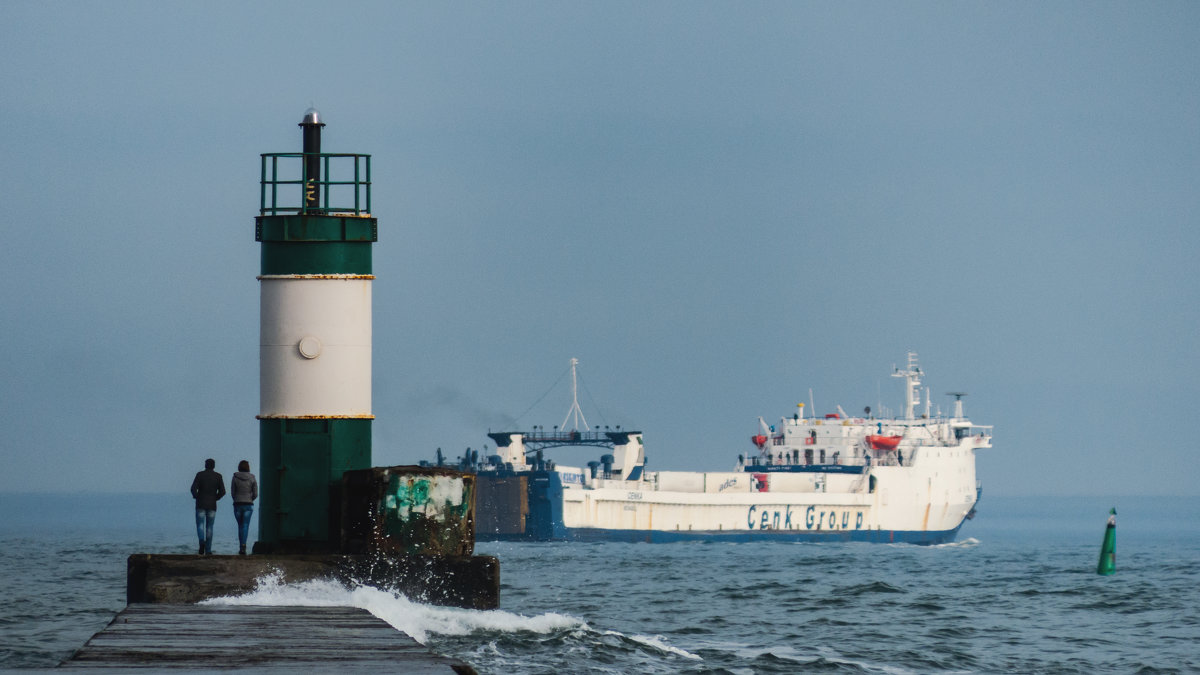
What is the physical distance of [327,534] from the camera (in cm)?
1375

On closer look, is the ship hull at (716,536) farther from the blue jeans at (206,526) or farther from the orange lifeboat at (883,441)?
the blue jeans at (206,526)

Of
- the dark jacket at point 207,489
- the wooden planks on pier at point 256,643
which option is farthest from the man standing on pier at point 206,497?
the wooden planks on pier at point 256,643

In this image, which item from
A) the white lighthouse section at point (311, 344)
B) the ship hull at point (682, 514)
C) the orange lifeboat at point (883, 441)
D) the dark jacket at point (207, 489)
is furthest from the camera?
the orange lifeboat at point (883, 441)

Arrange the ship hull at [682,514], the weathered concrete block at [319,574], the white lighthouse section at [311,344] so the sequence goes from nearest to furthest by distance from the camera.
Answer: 1. the weathered concrete block at [319,574]
2. the white lighthouse section at [311,344]
3. the ship hull at [682,514]

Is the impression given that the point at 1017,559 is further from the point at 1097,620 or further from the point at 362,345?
the point at 362,345

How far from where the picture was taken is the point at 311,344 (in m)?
13.6

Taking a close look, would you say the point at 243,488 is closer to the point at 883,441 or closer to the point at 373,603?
the point at 373,603

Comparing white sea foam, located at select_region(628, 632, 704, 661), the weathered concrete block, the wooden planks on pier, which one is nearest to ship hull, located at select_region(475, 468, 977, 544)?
white sea foam, located at select_region(628, 632, 704, 661)

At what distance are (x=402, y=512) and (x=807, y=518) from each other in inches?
2186

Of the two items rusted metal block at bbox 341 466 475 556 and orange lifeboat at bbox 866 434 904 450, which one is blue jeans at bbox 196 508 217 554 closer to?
rusted metal block at bbox 341 466 475 556

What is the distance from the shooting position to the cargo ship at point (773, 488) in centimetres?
6309

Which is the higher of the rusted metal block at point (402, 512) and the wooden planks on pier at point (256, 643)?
the rusted metal block at point (402, 512)

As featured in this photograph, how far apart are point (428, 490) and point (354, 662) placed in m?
4.84

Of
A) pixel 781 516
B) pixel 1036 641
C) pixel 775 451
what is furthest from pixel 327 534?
pixel 775 451
